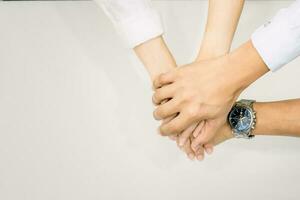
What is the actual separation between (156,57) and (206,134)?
0.22 meters

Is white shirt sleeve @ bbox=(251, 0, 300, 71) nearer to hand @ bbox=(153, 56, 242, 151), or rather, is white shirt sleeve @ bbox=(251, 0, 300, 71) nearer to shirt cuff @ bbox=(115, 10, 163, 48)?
hand @ bbox=(153, 56, 242, 151)

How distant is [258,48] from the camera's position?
→ 79 centimetres

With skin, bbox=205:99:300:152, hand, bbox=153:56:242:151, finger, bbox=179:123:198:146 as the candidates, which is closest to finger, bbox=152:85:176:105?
hand, bbox=153:56:242:151

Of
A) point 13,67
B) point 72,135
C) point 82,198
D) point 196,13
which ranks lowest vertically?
point 82,198

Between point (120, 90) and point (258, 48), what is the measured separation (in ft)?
1.87

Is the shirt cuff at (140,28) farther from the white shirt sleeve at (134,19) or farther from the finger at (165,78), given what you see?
the finger at (165,78)

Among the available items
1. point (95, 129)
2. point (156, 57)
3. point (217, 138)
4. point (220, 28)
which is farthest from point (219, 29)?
point (95, 129)

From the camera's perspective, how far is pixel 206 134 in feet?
3.21

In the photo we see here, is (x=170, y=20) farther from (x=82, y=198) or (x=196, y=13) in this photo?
(x=82, y=198)

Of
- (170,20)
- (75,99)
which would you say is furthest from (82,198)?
(170,20)

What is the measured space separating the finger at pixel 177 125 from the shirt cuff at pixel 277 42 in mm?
217

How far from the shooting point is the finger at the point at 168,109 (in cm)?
89

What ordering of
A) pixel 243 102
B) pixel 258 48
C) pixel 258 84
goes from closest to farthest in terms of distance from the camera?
pixel 258 48, pixel 243 102, pixel 258 84

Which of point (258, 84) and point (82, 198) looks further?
point (258, 84)
